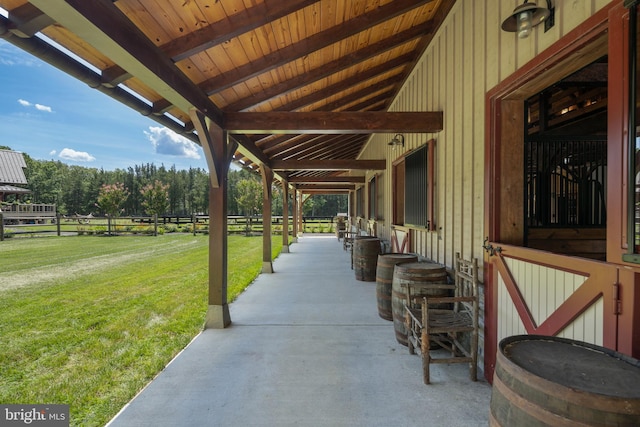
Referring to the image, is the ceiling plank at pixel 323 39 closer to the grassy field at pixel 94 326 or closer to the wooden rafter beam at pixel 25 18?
the wooden rafter beam at pixel 25 18

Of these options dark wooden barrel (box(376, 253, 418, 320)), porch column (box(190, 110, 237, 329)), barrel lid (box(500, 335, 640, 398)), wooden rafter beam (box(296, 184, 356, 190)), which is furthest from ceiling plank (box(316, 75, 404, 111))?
wooden rafter beam (box(296, 184, 356, 190))

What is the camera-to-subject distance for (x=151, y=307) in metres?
4.48

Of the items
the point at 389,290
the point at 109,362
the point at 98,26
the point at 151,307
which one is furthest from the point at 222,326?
the point at 98,26

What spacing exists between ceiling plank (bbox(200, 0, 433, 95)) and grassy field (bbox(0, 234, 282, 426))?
279cm

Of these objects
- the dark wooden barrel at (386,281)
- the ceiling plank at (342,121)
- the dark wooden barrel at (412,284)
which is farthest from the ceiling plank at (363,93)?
the dark wooden barrel at (412,284)

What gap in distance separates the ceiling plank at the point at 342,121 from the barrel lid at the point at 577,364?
8.58 ft

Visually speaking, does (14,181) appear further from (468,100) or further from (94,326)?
(468,100)

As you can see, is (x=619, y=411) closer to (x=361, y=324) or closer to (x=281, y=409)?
(x=281, y=409)

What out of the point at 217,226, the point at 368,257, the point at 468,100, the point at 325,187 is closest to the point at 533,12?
the point at 468,100

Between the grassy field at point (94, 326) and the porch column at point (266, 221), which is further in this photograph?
the porch column at point (266, 221)

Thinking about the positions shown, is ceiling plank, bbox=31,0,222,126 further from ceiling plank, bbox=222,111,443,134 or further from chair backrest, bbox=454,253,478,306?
chair backrest, bbox=454,253,478,306

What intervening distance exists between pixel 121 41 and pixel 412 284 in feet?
9.43

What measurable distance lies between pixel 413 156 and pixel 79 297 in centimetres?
583

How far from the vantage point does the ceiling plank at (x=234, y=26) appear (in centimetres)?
224
